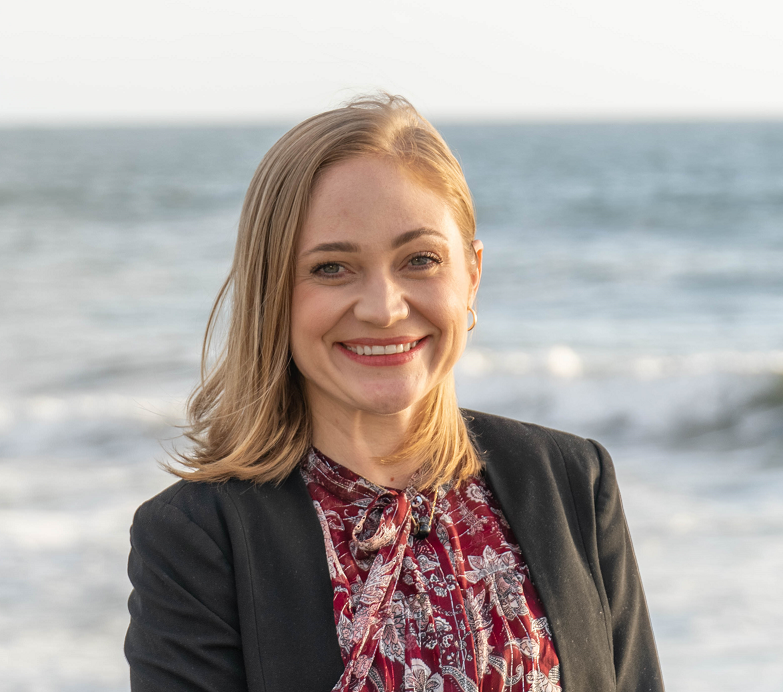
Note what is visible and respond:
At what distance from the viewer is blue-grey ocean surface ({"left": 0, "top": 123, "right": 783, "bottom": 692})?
4531 millimetres

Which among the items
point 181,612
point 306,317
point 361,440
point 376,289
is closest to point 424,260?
point 376,289

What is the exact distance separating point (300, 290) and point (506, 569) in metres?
0.65

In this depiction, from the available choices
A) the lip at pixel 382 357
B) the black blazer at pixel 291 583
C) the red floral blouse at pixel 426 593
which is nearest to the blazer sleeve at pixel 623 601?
the black blazer at pixel 291 583

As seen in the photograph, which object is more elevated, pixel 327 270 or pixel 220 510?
pixel 327 270

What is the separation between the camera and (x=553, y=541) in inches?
69.2

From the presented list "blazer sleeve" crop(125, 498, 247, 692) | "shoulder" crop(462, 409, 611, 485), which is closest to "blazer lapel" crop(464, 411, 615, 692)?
"shoulder" crop(462, 409, 611, 485)

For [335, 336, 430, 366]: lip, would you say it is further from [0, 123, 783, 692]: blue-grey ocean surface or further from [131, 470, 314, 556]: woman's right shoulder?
[0, 123, 783, 692]: blue-grey ocean surface

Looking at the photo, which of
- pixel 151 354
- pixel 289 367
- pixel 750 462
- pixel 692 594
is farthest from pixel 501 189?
pixel 289 367

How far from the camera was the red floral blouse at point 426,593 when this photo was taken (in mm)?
1590

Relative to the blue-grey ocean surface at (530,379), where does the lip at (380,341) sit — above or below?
below

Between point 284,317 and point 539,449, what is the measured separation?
0.59 m

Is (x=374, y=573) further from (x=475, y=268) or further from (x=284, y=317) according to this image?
(x=475, y=268)

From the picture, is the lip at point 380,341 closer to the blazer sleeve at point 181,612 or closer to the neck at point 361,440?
the neck at point 361,440

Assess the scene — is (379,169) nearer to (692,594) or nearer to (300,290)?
(300,290)
